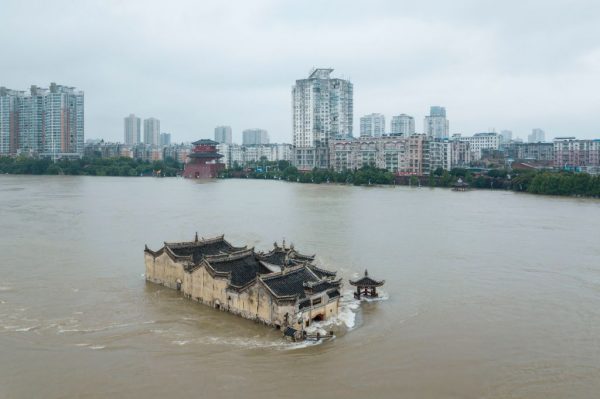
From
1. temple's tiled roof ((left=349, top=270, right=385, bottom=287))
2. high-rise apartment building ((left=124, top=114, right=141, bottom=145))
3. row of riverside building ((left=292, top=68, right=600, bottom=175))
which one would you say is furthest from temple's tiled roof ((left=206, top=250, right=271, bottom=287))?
high-rise apartment building ((left=124, top=114, right=141, bottom=145))

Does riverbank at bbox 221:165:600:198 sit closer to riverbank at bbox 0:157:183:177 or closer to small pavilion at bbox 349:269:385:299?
riverbank at bbox 0:157:183:177

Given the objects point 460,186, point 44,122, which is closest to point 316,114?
point 460,186

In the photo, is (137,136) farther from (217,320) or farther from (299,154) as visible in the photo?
(217,320)

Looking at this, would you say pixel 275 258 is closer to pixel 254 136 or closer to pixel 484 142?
pixel 484 142

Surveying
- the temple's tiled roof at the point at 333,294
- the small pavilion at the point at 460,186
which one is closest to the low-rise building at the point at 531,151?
the small pavilion at the point at 460,186

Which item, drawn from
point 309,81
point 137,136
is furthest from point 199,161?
point 137,136
